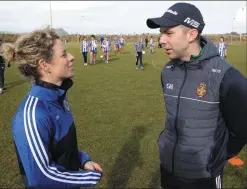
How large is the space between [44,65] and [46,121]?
50 cm

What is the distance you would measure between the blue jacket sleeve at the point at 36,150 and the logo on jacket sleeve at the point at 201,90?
1.36 metres

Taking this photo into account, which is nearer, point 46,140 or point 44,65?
point 46,140

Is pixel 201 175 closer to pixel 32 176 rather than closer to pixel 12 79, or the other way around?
pixel 32 176

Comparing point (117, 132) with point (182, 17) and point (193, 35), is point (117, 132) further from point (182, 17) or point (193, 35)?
point (182, 17)

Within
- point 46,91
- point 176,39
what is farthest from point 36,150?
point 176,39

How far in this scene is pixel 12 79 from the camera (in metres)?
15.7

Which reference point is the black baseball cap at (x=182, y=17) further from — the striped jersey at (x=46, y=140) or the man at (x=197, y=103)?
the striped jersey at (x=46, y=140)

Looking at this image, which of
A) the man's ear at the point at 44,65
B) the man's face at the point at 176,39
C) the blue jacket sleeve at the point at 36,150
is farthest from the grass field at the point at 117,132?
the man's face at the point at 176,39

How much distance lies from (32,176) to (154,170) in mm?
3429

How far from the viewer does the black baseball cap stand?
2.70 metres

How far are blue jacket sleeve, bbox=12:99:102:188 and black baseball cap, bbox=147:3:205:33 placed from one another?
1413mm

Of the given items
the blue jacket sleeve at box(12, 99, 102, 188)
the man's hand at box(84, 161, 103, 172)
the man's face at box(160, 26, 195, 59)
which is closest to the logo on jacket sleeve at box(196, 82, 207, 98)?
the man's face at box(160, 26, 195, 59)

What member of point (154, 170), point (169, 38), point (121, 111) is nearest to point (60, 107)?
point (169, 38)

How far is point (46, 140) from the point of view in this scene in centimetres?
220
